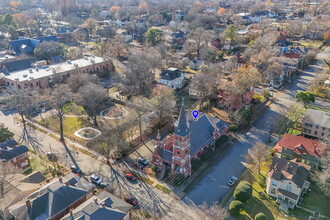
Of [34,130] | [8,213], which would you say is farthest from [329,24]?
[8,213]

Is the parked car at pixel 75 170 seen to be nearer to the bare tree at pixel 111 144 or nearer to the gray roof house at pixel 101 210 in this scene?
the bare tree at pixel 111 144

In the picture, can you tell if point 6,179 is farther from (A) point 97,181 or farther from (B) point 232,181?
(B) point 232,181

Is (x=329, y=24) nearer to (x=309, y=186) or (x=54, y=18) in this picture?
(x=309, y=186)

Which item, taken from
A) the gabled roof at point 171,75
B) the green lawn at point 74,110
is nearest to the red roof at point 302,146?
the gabled roof at point 171,75

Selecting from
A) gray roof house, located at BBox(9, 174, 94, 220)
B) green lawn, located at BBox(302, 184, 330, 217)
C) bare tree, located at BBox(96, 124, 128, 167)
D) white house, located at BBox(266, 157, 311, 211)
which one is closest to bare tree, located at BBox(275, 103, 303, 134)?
white house, located at BBox(266, 157, 311, 211)

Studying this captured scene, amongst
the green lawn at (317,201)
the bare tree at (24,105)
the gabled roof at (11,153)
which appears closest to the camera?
the green lawn at (317,201)

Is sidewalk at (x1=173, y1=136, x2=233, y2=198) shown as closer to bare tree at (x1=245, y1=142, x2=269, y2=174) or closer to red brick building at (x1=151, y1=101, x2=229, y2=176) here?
red brick building at (x1=151, y1=101, x2=229, y2=176)

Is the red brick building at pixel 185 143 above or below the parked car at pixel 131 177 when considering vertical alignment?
above

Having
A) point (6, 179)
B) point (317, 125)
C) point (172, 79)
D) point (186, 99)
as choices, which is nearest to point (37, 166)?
point (6, 179)
